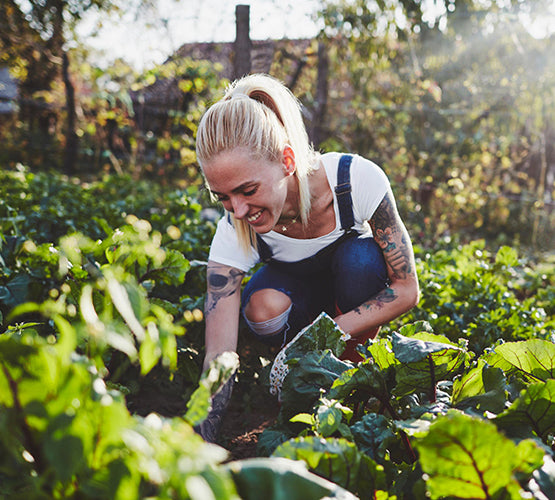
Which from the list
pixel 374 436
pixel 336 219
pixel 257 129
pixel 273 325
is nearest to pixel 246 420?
pixel 273 325

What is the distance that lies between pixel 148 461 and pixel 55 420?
15cm

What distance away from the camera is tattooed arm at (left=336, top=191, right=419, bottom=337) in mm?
2236

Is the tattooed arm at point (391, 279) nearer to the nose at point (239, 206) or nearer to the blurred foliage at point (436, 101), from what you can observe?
the nose at point (239, 206)

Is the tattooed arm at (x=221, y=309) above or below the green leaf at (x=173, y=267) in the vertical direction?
below

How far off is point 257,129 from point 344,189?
57cm

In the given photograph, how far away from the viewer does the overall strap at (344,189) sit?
7.68 ft

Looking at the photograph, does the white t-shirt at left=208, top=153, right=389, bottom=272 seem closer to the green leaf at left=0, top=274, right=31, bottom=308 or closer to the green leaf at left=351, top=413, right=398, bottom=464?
the green leaf at left=0, top=274, right=31, bottom=308

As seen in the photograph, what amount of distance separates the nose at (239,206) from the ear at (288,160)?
0.29 metres

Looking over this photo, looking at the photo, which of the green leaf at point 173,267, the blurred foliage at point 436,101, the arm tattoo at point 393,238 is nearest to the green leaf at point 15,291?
the green leaf at point 173,267

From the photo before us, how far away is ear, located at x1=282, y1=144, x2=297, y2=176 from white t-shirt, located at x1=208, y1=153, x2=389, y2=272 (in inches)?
11.2

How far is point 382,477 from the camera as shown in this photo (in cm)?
102

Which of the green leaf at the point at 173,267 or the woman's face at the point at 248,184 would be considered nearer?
the green leaf at the point at 173,267

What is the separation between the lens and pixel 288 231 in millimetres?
2500

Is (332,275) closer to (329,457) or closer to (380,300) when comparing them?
(380,300)
